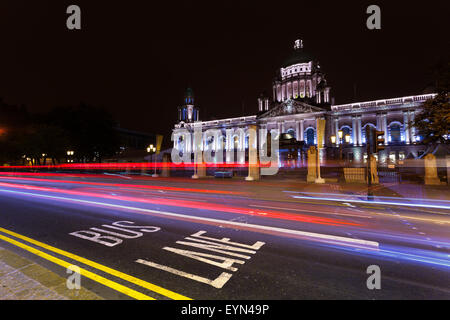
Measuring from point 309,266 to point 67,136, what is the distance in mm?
56366

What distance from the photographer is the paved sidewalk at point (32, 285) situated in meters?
3.09

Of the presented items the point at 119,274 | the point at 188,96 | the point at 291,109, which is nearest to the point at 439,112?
the point at 119,274

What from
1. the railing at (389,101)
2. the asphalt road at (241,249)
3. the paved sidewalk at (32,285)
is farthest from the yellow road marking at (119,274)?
the railing at (389,101)

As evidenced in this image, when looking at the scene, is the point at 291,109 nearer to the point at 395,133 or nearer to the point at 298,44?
the point at 395,133

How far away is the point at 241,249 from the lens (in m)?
5.15

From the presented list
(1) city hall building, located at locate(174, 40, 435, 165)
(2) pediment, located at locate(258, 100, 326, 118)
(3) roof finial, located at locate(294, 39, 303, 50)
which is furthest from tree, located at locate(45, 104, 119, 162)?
(3) roof finial, located at locate(294, 39, 303, 50)

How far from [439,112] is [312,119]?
47.7 metres

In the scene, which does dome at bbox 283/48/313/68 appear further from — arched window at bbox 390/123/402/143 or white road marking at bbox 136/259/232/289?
white road marking at bbox 136/259/232/289

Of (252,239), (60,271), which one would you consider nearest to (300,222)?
(252,239)

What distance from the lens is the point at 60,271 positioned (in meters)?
4.06

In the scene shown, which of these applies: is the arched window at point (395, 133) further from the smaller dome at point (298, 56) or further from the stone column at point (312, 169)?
the stone column at point (312, 169)

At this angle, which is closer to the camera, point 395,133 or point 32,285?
point 32,285

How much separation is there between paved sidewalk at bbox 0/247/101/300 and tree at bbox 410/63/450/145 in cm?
2255
